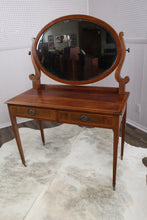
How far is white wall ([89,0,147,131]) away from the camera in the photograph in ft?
7.34

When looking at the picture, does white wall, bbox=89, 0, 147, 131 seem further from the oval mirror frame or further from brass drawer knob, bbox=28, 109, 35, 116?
brass drawer knob, bbox=28, 109, 35, 116

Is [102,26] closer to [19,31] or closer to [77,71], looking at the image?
[77,71]

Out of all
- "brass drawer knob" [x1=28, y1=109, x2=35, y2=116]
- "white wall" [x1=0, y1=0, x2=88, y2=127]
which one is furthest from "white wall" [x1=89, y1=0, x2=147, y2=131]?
"brass drawer knob" [x1=28, y1=109, x2=35, y2=116]

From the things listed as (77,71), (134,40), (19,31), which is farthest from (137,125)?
(19,31)

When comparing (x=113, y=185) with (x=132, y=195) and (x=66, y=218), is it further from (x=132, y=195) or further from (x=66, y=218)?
(x=66, y=218)

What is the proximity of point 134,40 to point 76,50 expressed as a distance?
1.07 m

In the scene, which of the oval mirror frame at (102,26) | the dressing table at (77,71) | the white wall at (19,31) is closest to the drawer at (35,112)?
the dressing table at (77,71)

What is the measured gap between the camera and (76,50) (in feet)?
5.62

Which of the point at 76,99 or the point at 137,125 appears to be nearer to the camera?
the point at 76,99

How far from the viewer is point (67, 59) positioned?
1.76m

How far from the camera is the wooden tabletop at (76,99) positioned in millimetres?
→ 1420

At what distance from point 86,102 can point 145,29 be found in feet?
4.50

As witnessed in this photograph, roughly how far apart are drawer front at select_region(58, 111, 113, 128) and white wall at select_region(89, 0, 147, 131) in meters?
1.31

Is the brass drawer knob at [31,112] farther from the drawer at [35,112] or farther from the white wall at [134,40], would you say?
the white wall at [134,40]
